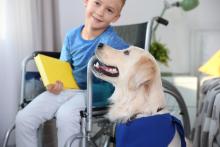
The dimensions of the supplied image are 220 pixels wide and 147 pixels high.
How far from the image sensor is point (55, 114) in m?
1.53

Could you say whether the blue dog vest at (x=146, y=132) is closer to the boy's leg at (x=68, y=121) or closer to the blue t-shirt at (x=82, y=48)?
the boy's leg at (x=68, y=121)

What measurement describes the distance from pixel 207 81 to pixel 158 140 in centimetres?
129

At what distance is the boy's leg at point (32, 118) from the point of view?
4.92 feet

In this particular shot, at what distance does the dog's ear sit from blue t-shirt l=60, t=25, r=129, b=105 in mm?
246

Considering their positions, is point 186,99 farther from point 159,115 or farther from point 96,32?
point 159,115

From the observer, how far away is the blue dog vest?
1.23 metres

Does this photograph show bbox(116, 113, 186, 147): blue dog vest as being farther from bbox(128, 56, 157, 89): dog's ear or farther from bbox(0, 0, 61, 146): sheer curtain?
bbox(0, 0, 61, 146): sheer curtain

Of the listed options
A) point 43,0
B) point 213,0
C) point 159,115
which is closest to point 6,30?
point 43,0

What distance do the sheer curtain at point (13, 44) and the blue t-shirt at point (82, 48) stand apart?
461 mm

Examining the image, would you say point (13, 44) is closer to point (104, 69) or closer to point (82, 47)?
point (82, 47)

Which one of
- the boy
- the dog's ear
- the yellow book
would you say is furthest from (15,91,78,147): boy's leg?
the dog's ear

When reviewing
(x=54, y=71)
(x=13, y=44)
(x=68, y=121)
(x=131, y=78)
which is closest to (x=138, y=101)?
(x=131, y=78)

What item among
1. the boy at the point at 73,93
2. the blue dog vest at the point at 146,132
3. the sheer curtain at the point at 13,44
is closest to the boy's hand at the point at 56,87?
the boy at the point at 73,93

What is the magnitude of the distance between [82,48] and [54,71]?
0.62 feet
